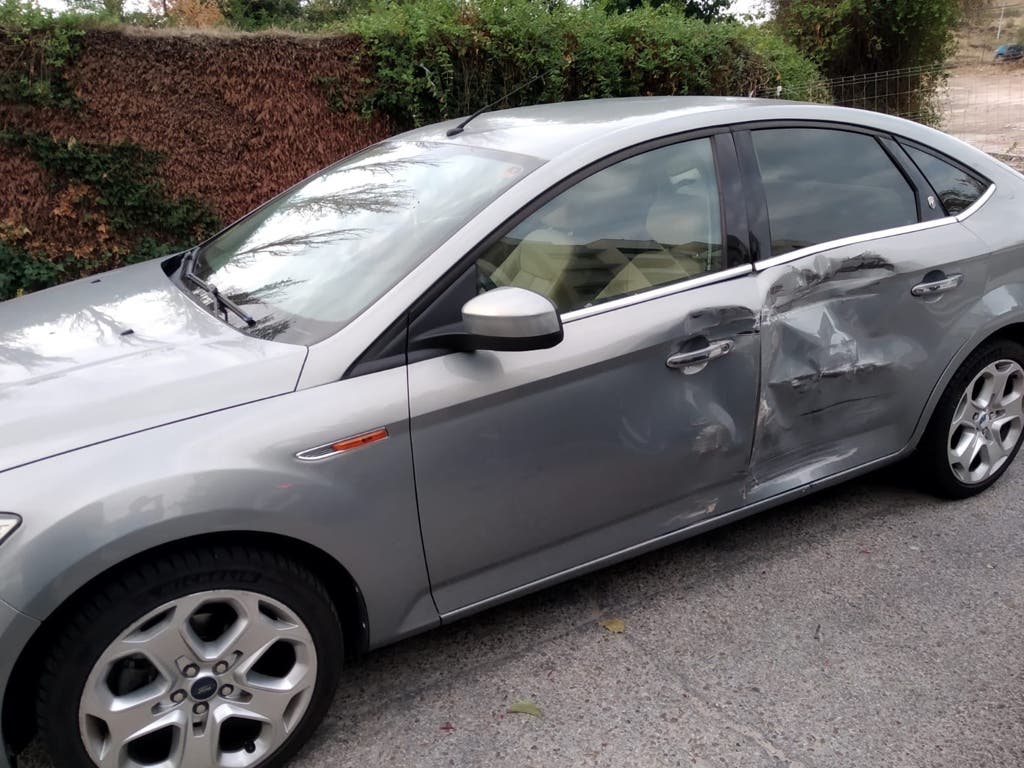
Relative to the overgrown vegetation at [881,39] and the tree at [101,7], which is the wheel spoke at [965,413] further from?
the overgrown vegetation at [881,39]

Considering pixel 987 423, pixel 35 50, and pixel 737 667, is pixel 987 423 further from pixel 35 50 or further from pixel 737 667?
pixel 35 50

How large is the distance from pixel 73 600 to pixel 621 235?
179cm

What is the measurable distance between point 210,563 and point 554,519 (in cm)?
98

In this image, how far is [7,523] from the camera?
5.98 feet

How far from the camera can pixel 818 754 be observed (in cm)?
235

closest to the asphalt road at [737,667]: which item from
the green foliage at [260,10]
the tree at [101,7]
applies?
the tree at [101,7]

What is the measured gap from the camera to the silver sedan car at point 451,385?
1988 mm

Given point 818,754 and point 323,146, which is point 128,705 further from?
point 323,146

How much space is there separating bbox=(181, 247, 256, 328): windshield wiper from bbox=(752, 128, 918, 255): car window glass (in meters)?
1.70

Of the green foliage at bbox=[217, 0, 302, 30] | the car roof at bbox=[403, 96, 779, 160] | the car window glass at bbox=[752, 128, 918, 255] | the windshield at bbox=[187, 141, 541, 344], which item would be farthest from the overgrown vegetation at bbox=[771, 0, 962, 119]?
the green foliage at bbox=[217, 0, 302, 30]

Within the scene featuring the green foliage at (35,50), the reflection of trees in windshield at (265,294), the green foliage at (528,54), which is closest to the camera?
the reflection of trees in windshield at (265,294)

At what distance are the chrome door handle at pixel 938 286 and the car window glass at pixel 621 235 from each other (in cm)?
87

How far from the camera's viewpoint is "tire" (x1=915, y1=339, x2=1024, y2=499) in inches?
→ 137

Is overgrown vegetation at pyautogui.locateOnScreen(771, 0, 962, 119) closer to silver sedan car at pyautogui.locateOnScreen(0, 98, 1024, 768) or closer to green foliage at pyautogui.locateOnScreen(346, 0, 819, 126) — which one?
green foliage at pyautogui.locateOnScreen(346, 0, 819, 126)
